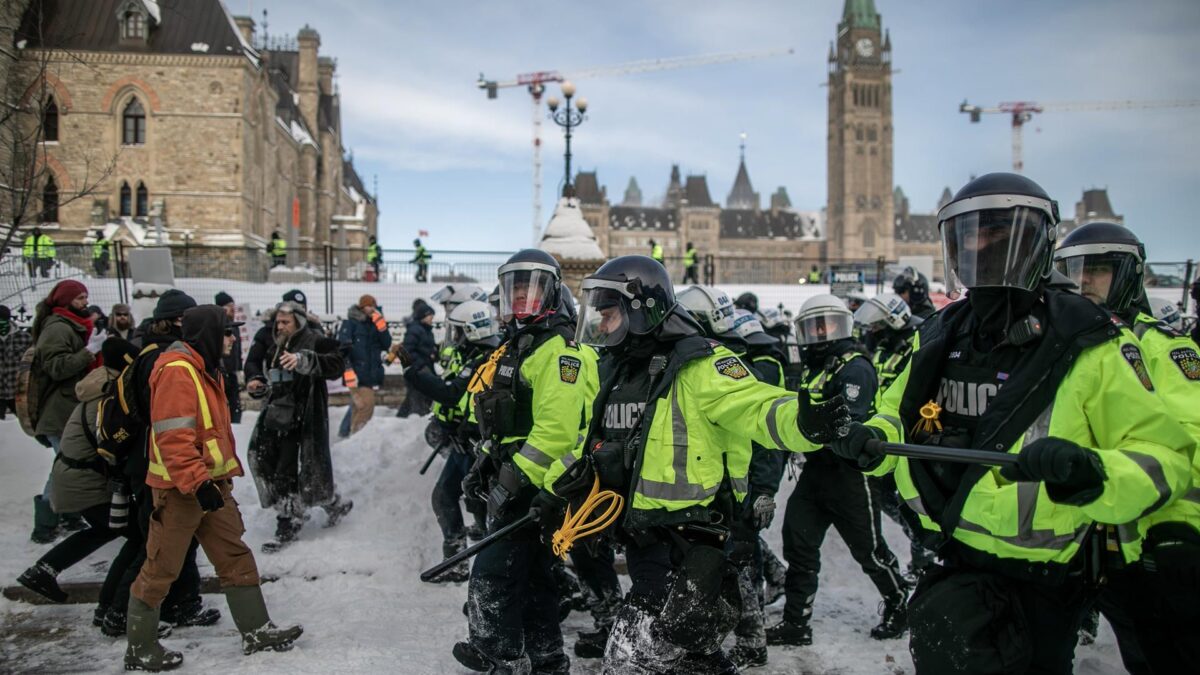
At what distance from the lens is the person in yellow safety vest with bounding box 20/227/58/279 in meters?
13.4

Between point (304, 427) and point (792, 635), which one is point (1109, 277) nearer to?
point (792, 635)

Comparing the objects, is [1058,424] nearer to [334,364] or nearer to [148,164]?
[334,364]

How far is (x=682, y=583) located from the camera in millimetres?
3430

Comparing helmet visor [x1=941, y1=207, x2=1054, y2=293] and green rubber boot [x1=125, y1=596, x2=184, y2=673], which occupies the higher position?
helmet visor [x1=941, y1=207, x2=1054, y2=293]

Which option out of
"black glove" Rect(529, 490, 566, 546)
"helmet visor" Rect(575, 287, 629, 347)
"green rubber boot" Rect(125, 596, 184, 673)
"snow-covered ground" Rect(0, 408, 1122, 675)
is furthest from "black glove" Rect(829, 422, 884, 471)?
"green rubber boot" Rect(125, 596, 184, 673)

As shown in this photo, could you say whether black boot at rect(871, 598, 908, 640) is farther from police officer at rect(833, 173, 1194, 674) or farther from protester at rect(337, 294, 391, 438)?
protester at rect(337, 294, 391, 438)

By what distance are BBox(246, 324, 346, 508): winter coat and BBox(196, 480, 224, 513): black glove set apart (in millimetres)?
2514

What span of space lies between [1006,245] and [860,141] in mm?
127737

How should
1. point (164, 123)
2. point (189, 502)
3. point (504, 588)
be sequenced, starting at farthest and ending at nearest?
point (164, 123) → point (189, 502) → point (504, 588)

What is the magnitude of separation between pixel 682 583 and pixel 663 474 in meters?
0.45

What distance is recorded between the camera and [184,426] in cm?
469

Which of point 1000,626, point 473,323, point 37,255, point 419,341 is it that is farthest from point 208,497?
point 37,255

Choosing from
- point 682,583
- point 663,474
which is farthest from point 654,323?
point 682,583

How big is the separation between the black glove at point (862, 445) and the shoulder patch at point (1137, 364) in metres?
0.76
